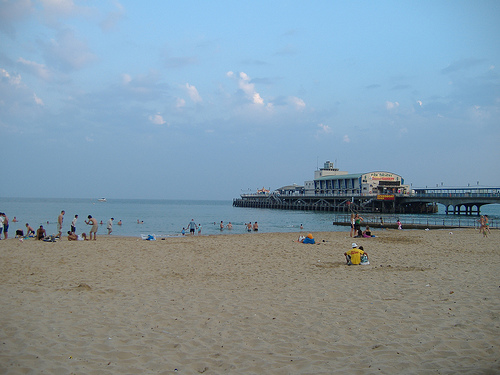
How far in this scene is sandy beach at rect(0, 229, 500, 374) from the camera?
4.77m

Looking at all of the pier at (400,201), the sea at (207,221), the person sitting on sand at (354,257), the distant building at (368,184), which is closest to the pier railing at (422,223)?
the sea at (207,221)

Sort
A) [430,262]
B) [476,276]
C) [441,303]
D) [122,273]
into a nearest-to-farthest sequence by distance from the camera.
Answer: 1. [441,303]
2. [476,276]
3. [122,273]
4. [430,262]

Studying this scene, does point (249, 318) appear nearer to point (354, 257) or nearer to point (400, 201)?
point (354, 257)

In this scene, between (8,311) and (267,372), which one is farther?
(8,311)

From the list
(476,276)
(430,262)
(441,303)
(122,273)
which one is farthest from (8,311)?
(430,262)

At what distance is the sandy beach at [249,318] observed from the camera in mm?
4766

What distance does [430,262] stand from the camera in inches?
484

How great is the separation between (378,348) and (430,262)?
26.7 feet

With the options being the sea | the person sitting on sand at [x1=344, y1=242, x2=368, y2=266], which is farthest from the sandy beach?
the sea

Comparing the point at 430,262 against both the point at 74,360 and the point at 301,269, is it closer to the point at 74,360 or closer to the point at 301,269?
the point at 301,269

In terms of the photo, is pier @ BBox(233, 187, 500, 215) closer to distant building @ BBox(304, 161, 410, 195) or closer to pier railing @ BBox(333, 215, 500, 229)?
distant building @ BBox(304, 161, 410, 195)

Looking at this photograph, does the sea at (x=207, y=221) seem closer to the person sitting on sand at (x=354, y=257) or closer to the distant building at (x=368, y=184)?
the distant building at (x=368, y=184)

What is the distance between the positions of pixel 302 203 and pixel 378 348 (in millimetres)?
86283

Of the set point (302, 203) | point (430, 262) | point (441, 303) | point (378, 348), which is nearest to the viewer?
point (378, 348)
